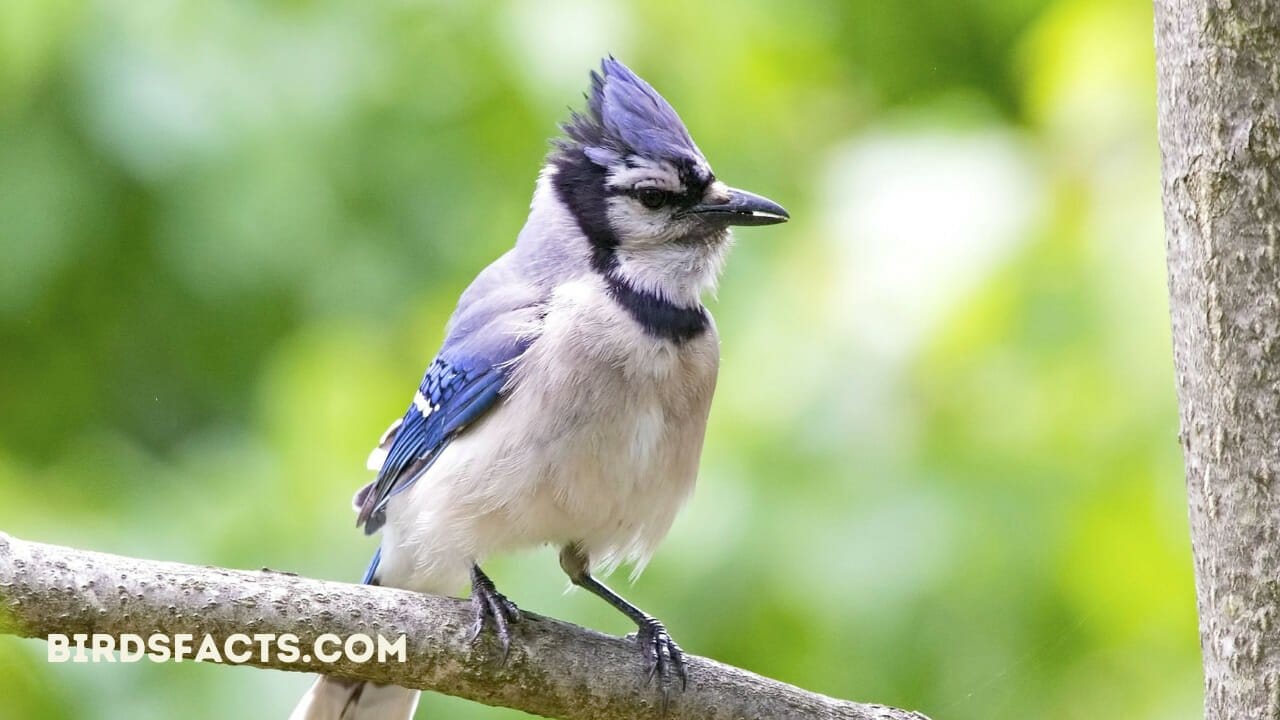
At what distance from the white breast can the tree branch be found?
0.23 meters

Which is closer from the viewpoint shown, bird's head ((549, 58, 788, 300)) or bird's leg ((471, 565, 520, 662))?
bird's leg ((471, 565, 520, 662))

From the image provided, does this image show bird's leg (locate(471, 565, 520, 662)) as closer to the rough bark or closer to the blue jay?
the blue jay

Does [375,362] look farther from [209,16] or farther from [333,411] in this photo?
[209,16]

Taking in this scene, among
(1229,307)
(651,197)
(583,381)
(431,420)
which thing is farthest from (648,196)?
(1229,307)

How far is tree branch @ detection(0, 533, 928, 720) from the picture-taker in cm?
195

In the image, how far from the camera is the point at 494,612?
7.43 feet

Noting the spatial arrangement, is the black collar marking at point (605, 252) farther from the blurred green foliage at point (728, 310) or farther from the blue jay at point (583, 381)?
the blurred green foliage at point (728, 310)

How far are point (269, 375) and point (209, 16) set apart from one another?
0.86 metres

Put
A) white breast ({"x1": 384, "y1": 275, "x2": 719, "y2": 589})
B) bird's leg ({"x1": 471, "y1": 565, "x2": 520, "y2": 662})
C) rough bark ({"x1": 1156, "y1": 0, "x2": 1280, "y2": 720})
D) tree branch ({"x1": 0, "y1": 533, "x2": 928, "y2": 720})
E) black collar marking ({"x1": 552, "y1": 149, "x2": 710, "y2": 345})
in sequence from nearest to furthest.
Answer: rough bark ({"x1": 1156, "y1": 0, "x2": 1280, "y2": 720}) → tree branch ({"x1": 0, "y1": 533, "x2": 928, "y2": 720}) → bird's leg ({"x1": 471, "y1": 565, "x2": 520, "y2": 662}) → white breast ({"x1": 384, "y1": 275, "x2": 719, "y2": 589}) → black collar marking ({"x1": 552, "y1": 149, "x2": 710, "y2": 345})

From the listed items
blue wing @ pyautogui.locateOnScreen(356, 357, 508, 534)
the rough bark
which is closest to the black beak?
blue wing @ pyautogui.locateOnScreen(356, 357, 508, 534)

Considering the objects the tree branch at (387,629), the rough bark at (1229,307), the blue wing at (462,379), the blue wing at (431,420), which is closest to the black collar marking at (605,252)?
the blue wing at (462,379)

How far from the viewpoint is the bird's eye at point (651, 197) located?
101 inches

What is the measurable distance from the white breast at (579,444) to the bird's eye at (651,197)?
0.53 feet

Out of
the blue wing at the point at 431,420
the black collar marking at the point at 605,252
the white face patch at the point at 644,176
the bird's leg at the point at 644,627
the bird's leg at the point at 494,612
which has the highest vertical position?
the white face patch at the point at 644,176
